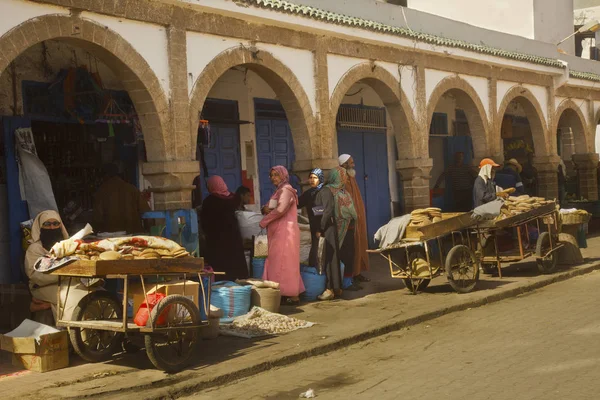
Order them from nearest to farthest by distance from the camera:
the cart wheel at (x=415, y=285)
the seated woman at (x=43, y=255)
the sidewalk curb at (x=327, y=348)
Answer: the sidewalk curb at (x=327, y=348), the seated woman at (x=43, y=255), the cart wheel at (x=415, y=285)

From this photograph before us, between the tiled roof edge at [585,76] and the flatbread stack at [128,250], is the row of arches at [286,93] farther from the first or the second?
the flatbread stack at [128,250]

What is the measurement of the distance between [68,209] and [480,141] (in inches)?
365

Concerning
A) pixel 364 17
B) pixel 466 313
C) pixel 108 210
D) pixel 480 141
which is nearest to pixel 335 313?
pixel 466 313

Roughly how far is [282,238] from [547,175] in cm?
1111

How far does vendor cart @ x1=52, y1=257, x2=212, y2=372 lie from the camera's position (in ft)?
24.7

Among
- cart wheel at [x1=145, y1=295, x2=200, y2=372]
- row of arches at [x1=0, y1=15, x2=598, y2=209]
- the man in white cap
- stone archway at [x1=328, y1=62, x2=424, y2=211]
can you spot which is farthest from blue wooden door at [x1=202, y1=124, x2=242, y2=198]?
cart wheel at [x1=145, y1=295, x2=200, y2=372]

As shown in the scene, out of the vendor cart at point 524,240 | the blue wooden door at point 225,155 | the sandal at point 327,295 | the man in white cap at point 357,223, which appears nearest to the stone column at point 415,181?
the vendor cart at point 524,240

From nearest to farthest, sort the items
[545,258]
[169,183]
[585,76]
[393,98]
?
[169,183] → [545,258] → [393,98] → [585,76]

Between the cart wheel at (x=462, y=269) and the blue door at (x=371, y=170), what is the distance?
5695 mm

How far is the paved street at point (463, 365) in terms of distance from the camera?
261 inches

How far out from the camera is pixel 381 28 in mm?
14516

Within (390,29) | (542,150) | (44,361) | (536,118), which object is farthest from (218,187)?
(542,150)

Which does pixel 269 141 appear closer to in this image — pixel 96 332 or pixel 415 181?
pixel 415 181

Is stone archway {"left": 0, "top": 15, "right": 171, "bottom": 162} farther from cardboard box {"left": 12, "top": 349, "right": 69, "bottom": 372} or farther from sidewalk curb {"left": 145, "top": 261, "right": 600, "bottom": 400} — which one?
sidewalk curb {"left": 145, "top": 261, "right": 600, "bottom": 400}
